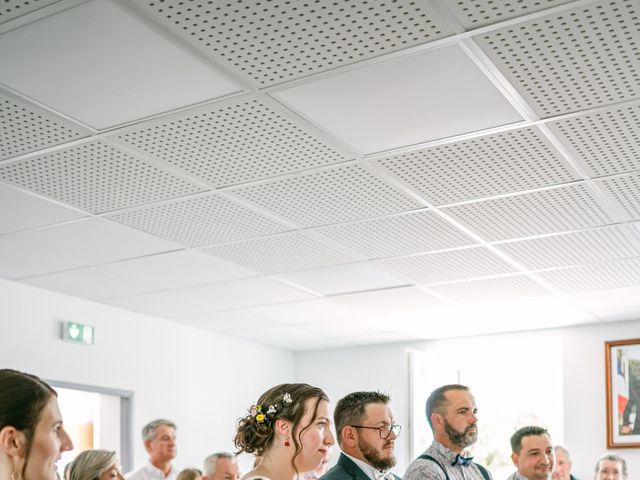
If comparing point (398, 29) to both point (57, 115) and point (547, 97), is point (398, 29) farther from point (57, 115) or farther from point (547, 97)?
point (57, 115)

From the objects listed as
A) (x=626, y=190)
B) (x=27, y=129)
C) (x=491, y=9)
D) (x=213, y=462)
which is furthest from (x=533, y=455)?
(x=27, y=129)

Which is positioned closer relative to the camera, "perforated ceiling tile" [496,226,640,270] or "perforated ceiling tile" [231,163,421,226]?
"perforated ceiling tile" [231,163,421,226]

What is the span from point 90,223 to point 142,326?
2.82 m

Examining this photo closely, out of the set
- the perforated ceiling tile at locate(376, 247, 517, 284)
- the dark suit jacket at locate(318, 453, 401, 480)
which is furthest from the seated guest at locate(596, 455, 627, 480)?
the dark suit jacket at locate(318, 453, 401, 480)

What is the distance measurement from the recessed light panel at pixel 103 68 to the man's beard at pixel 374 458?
167 centimetres

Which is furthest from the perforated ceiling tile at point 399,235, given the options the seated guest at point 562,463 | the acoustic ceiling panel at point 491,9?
the seated guest at point 562,463

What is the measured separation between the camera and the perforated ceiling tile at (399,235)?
569 centimetres

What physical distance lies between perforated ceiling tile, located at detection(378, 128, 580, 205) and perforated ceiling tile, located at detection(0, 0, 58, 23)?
1977mm

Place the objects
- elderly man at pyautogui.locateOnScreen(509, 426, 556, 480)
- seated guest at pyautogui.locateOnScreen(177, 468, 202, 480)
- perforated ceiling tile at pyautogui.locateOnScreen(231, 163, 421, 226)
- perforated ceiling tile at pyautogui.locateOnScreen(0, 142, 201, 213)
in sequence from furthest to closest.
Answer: seated guest at pyautogui.locateOnScreen(177, 468, 202, 480) < elderly man at pyautogui.locateOnScreen(509, 426, 556, 480) < perforated ceiling tile at pyautogui.locateOnScreen(231, 163, 421, 226) < perforated ceiling tile at pyautogui.locateOnScreen(0, 142, 201, 213)

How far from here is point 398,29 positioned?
11.3ft

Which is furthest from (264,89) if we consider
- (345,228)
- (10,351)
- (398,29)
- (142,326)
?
(142,326)

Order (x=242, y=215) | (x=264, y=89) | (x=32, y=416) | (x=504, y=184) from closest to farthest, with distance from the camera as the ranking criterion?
(x=32, y=416) → (x=264, y=89) → (x=504, y=184) → (x=242, y=215)

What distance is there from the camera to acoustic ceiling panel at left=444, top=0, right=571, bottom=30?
127 inches

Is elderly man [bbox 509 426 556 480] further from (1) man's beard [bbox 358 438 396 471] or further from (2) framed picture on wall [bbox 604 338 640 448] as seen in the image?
(2) framed picture on wall [bbox 604 338 640 448]
